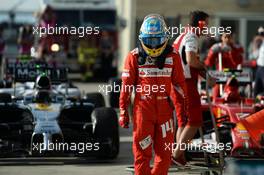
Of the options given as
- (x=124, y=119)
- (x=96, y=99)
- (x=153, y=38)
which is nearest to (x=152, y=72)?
(x=153, y=38)

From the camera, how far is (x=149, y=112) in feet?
29.6

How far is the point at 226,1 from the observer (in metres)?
33.1

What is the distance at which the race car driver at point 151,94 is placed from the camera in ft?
29.6

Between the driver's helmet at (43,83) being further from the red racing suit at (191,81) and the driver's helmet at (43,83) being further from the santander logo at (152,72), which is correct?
the santander logo at (152,72)

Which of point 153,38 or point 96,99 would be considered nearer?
point 153,38

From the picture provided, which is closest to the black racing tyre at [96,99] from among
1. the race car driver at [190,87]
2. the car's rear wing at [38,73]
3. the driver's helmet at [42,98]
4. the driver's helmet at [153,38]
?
the car's rear wing at [38,73]

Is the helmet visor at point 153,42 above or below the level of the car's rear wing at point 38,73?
above

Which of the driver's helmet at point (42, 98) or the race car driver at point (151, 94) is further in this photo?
the driver's helmet at point (42, 98)

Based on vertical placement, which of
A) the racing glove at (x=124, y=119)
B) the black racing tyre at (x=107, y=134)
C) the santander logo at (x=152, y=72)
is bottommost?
the black racing tyre at (x=107, y=134)

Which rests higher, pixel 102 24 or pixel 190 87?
pixel 102 24

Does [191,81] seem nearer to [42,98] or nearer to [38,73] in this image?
[42,98]

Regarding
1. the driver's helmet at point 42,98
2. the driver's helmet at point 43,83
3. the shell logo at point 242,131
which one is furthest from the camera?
the driver's helmet at point 43,83

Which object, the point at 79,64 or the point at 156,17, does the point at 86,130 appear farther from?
the point at 79,64

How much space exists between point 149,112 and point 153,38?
0.76 m
